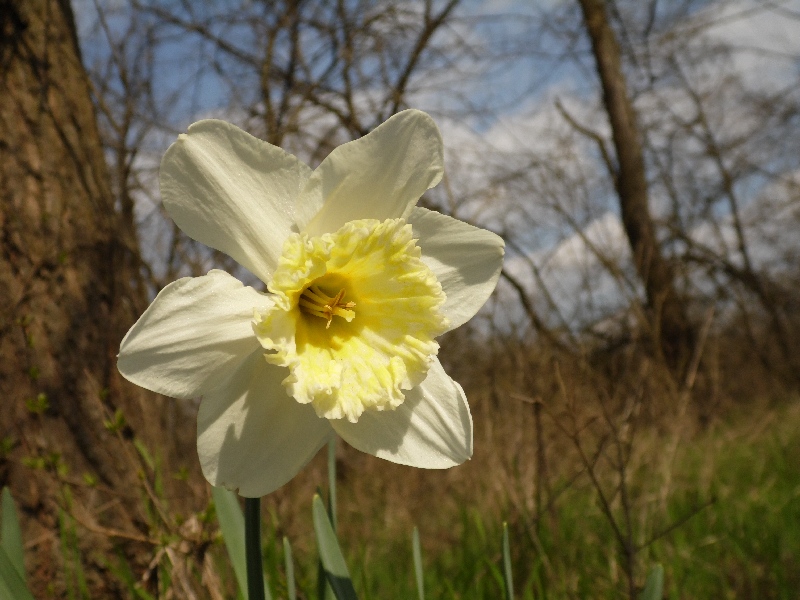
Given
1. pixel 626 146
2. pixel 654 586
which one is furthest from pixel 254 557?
pixel 626 146

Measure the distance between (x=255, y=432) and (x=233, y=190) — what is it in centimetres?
39

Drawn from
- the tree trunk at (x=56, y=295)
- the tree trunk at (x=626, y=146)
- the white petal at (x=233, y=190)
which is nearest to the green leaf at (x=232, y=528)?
the white petal at (x=233, y=190)

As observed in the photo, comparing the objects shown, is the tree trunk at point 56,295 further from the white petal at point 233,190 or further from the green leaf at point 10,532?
the white petal at point 233,190

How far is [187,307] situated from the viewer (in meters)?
0.94

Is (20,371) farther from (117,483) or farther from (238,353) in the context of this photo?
(238,353)

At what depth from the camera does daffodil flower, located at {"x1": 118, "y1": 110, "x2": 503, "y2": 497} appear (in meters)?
0.96

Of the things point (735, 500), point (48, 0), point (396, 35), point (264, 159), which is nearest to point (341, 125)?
point (396, 35)

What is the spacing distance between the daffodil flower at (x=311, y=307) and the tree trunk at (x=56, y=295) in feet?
4.05

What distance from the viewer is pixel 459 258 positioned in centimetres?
116

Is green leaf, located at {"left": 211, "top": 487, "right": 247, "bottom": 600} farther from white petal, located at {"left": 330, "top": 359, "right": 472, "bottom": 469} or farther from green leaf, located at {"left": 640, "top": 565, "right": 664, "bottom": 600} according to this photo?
green leaf, located at {"left": 640, "top": 565, "right": 664, "bottom": 600}

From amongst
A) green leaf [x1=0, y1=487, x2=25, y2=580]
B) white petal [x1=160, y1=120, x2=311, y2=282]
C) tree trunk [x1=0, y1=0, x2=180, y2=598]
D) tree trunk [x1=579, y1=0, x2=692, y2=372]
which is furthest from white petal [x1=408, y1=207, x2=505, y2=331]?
tree trunk [x1=579, y1=0, x2=692, y2=372]

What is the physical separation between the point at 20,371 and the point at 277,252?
1741mm

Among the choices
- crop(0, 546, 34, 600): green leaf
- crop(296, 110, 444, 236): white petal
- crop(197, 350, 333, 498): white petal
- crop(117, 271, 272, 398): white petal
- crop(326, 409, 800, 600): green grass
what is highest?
crop(296, 110, 444, 236): white petal

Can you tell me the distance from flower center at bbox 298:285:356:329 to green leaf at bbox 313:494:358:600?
0.31 m
